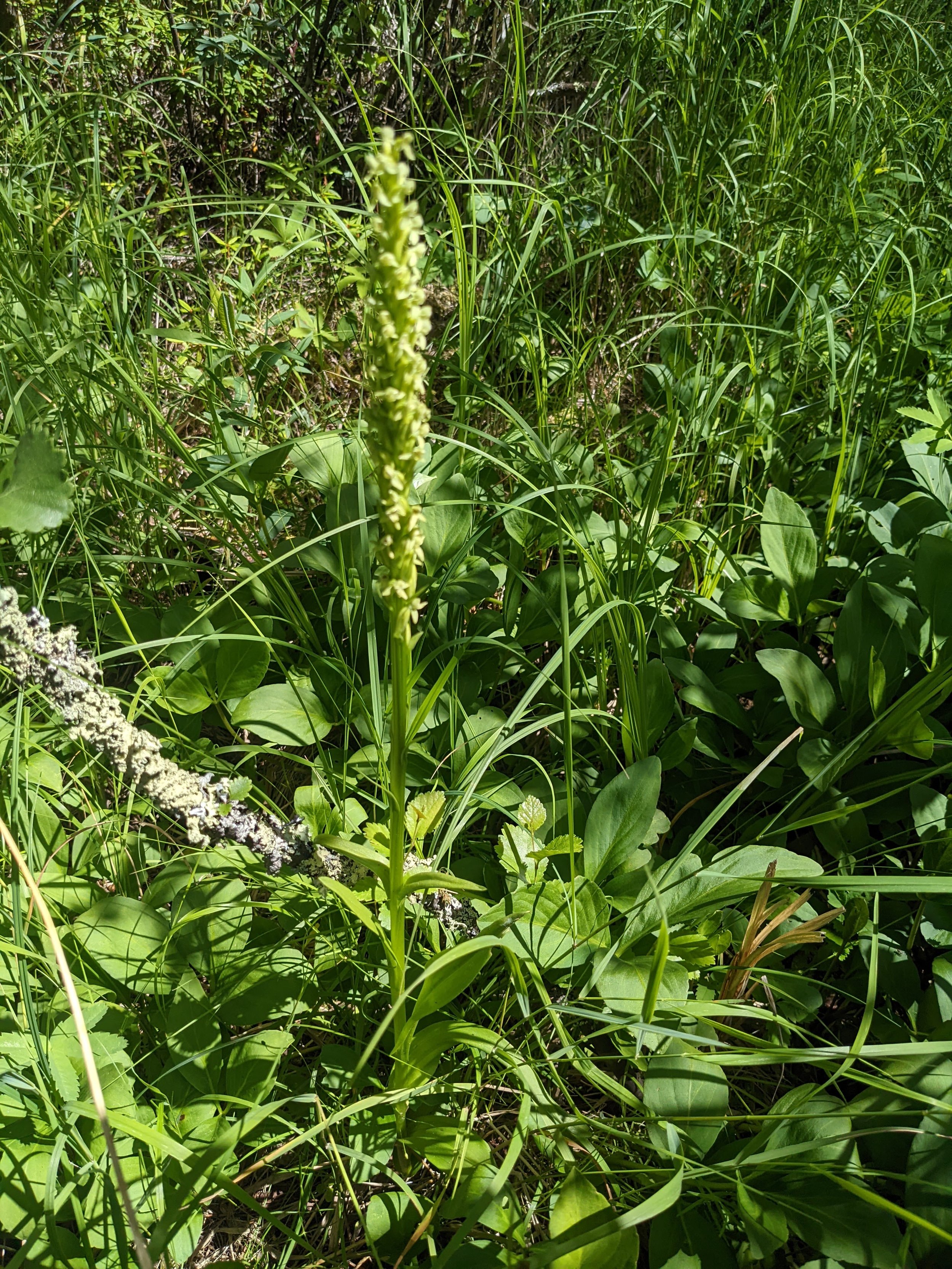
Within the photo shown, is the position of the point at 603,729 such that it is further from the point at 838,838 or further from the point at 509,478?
the point at 509,478

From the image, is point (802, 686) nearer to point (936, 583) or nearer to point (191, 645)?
point (936, 583)

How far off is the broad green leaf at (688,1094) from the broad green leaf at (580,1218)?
0.14 meters

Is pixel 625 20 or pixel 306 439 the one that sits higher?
pixel 625 20

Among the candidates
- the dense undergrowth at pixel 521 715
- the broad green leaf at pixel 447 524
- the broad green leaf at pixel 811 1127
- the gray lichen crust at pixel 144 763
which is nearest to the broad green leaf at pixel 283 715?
the dense undergrowth at pixel 521 715

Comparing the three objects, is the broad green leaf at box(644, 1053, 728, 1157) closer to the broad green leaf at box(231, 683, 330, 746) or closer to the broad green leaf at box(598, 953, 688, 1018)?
the broad green leaf at box(598, 953, 688, 1018)

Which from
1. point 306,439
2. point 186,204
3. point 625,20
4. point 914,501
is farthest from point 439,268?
point 914,501

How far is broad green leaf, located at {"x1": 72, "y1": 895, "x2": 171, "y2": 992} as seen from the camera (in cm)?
→ 128

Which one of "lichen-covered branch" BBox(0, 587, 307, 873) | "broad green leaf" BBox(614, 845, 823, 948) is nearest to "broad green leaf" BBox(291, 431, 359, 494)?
"lichen-covered branch" BBox(0, 587, 307, 873)

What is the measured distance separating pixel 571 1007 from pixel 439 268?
6.86ft

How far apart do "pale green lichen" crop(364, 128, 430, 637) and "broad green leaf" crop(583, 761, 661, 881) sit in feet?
2.16

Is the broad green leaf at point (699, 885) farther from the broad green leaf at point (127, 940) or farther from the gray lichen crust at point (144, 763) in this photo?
the broad green leaf at point (127, 940)

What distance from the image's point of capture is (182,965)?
1298mm

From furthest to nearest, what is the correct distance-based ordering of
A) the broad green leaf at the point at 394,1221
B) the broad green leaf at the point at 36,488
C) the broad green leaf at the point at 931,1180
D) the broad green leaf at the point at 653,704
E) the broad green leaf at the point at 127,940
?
the broad green leaf at the point at 653,704, the broad green leaf at the point at 127,940, the broad green leaf at the point at 394,1221, the broad green leaf at the point at 931,1180, the broad green leaf at the point at 36,488

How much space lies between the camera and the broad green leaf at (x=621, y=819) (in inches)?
52.8
